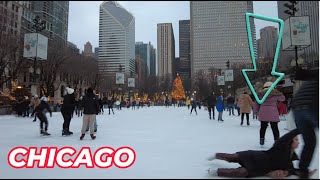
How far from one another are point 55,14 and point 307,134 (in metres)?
115

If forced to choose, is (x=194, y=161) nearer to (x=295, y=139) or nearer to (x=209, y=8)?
(x=295, y=139)

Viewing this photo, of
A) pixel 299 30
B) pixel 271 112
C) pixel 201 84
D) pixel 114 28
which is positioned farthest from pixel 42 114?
pixel 201 84

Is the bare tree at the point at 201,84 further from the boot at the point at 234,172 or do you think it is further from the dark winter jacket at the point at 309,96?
the boot at the point at 234,172

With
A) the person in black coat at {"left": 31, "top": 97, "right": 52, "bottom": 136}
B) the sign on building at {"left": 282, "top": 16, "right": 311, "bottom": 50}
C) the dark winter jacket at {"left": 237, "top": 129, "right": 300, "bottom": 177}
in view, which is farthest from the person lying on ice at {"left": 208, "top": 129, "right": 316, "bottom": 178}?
the sign on building at {"left": 282, "top": 16, "right": 311, "bottom": 50}

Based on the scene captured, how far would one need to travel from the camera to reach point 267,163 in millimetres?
4023

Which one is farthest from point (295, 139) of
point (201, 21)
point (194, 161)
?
point (201, 21)

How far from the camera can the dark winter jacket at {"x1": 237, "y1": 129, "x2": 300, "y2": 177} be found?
4.00 meters

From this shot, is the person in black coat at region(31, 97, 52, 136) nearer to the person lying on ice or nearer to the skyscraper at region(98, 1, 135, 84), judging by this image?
the person lying on ice

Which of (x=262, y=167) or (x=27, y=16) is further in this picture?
(x=27, y=16)

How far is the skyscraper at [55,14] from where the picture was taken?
9428 cm

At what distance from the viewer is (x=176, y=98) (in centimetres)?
8025

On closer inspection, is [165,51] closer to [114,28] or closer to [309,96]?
[114,28]

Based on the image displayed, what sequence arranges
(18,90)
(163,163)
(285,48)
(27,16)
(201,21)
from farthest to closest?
(27,16) → (201,21) → (18,90) → (285,48) → (163,163)

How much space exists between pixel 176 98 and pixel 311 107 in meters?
76.5
